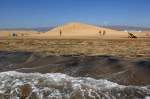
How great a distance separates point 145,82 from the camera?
908 centimetres

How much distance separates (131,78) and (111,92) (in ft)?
6.38

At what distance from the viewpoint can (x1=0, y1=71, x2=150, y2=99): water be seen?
756 centimetres

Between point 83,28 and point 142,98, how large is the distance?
66.0 m

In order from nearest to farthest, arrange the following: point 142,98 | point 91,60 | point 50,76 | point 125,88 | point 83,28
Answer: point 142,98, point 125,88, point 50,76, point 91,60, point 83,28

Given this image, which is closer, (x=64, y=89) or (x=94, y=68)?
(x=64, y=89)

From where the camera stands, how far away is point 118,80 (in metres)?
9.17

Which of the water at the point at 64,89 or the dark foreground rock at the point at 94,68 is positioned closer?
the water at the point at 64,89

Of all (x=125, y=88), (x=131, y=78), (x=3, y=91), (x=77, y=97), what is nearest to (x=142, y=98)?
(x=125, y=88)

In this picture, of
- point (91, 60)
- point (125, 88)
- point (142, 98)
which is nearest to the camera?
point (142, 98)

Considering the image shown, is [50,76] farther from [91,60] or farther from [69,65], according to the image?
[91,60]

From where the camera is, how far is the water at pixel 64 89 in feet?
24.8

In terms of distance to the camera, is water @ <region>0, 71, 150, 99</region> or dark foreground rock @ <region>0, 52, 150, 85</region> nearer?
water @ <region>0, 71, 150, 99</region>

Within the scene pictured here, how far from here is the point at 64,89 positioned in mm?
7836

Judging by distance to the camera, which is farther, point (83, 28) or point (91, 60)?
point (83, 28)
